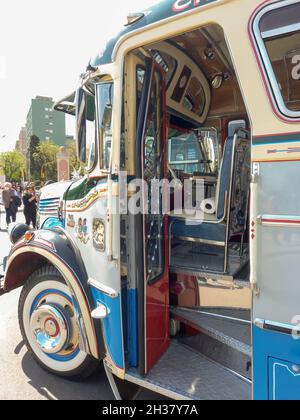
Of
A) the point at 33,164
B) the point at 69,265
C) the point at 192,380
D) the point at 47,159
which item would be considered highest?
the point at 47,159

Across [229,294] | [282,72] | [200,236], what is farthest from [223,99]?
[229,294]

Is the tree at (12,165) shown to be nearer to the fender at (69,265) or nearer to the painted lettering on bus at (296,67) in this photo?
the fender at (69,265)

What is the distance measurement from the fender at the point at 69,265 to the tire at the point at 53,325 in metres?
0.21

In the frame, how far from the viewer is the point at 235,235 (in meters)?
2.62

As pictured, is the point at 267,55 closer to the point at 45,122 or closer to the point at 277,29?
the point at 277,29

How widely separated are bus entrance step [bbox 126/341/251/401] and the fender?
14.9 inches

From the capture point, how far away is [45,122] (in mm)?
76000

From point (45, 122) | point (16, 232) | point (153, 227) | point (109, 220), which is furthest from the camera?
point (45, 122)

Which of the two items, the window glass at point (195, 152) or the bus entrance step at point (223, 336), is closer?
the bus entrance step at point (223, 336)

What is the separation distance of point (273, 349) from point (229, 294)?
0.84m

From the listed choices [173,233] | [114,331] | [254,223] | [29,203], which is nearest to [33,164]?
[29,203]

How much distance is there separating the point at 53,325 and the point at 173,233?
1294 mm

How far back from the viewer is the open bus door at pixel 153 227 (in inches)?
82.6

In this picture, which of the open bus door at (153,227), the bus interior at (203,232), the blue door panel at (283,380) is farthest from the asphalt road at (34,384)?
the blue door panel at (283,380)
